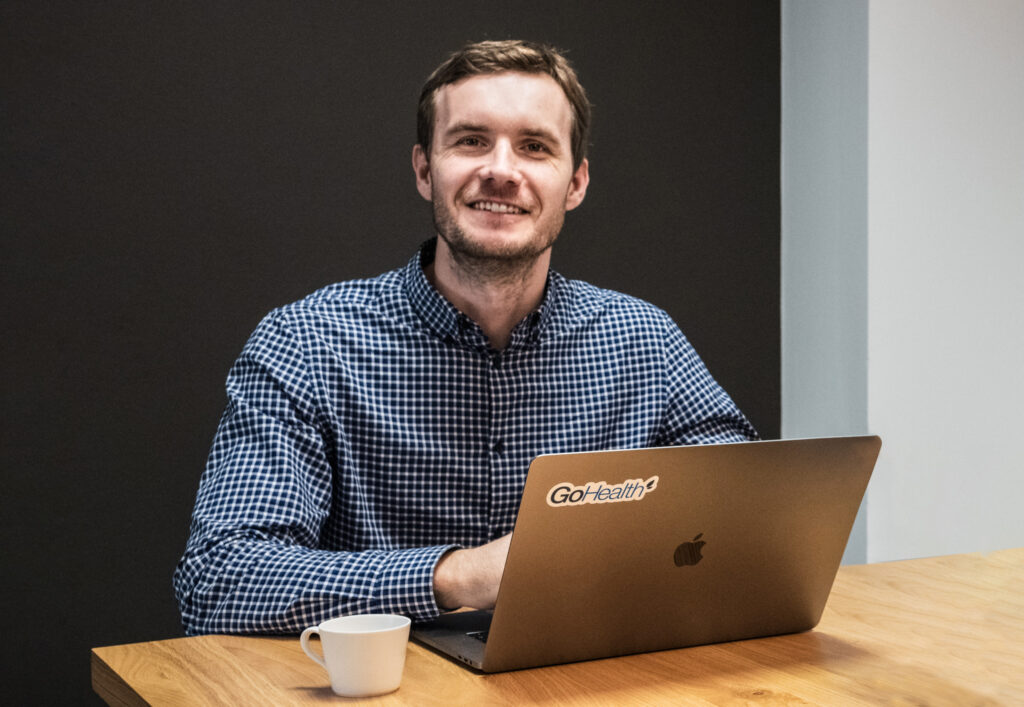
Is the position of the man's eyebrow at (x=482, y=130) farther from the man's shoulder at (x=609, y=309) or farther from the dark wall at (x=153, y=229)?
the dark wall at (x=153, y=229)

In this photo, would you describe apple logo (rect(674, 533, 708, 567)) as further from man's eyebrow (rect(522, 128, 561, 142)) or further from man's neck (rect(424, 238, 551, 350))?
man's eyebrow (rect(522, 128, 561, 142))

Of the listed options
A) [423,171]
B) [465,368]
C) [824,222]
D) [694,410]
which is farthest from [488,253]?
[824,222]

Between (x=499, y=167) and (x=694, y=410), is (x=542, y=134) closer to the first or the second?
(x=499, y=167)

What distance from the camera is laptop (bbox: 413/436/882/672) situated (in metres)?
0.85

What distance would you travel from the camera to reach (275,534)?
1244mm

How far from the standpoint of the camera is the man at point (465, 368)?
142cm

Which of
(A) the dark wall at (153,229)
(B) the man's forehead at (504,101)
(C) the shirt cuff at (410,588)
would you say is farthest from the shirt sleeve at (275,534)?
(A) the dark wall at (153,229)

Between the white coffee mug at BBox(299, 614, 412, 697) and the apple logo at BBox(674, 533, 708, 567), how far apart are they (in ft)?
0.85

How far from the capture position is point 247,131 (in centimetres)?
221

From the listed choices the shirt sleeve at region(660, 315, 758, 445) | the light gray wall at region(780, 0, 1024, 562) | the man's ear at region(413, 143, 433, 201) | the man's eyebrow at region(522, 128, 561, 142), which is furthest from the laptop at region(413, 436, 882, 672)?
the light gray wall at region(780, 0, 1024, 562)

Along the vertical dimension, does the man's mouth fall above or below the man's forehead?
below

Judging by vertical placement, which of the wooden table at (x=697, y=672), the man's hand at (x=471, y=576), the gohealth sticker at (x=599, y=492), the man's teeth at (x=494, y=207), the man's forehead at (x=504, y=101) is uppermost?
the man's forehead at (x=504, y=101)

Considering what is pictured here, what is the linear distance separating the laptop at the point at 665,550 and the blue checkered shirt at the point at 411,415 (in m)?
0.35

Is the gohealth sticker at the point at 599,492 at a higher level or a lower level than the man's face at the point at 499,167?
lower
